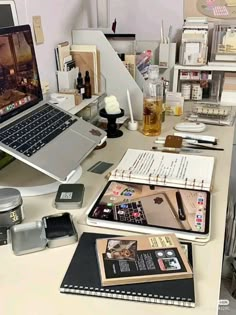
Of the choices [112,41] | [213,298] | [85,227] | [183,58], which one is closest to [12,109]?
[85,227]

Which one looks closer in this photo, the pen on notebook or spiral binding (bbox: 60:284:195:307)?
spiral binding (bbox: 60:284:195:307)

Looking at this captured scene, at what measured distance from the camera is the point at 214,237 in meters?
0.81

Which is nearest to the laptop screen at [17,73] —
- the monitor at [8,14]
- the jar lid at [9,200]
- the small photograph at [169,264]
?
the monitor at [8,14]

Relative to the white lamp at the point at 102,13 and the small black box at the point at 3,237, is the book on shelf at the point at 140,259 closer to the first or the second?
the small black box at the point at 3,237

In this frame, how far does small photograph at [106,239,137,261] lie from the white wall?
0.91m

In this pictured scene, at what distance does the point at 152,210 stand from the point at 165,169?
237 millimetres

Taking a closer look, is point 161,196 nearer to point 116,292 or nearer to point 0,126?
point 116,292

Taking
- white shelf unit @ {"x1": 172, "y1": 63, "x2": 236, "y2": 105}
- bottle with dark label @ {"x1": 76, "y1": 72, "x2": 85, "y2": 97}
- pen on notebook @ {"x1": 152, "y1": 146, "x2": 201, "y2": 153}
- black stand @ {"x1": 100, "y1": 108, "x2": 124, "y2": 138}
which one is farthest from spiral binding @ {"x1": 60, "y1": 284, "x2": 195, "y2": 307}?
white shelf unit @ {"x1": 172, "y1": 63, "x2": 236, "y2": 105}

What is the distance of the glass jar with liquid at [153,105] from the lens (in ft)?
4.80

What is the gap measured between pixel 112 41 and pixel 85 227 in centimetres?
112

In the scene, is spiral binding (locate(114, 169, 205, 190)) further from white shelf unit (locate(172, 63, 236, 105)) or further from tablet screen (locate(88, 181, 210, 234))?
white shelf unit (locate(172, 63, 236, 105))

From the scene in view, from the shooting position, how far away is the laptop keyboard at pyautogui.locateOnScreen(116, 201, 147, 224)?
0.85 meters

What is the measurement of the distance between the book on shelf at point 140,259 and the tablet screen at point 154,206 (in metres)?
0.07

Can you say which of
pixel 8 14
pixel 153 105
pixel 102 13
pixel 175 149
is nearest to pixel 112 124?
pixel 153 105
